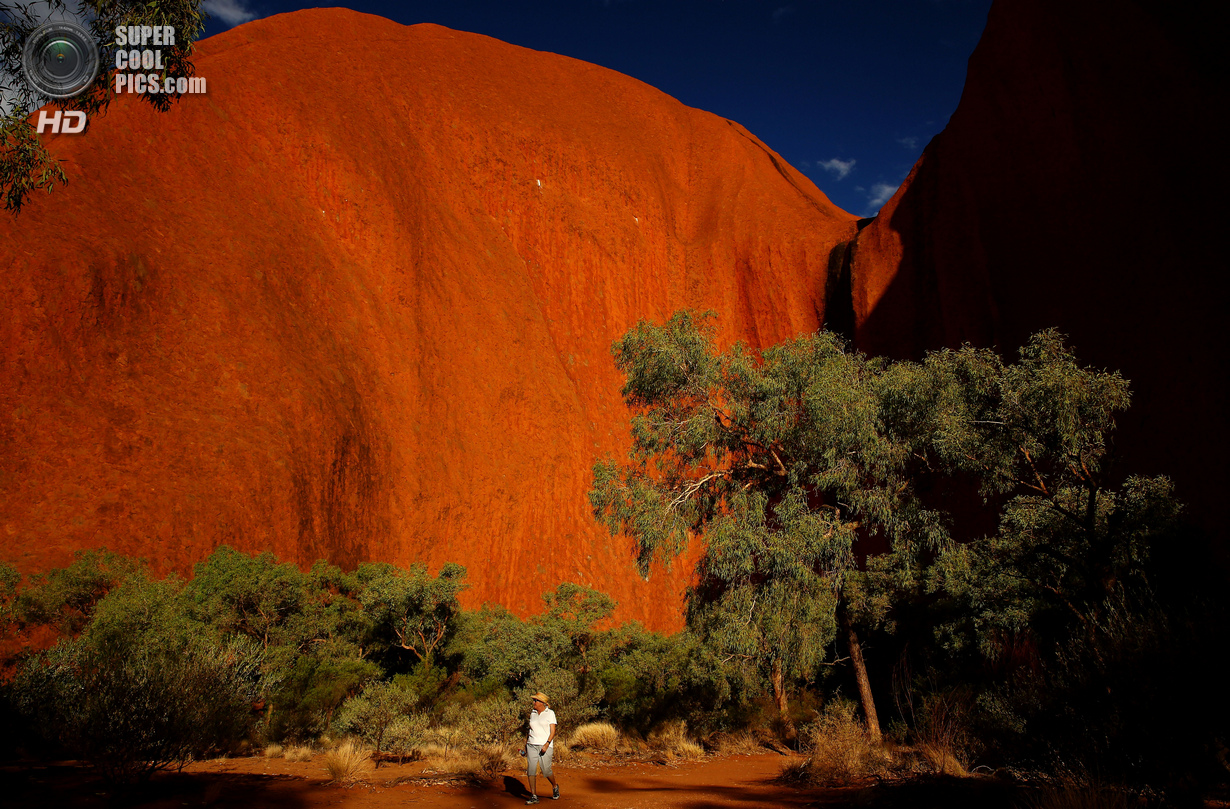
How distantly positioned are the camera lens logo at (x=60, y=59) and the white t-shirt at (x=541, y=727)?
9.06 meters

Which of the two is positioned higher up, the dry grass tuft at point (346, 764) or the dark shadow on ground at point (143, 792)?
the dark shadow on ground at point (143, 792)

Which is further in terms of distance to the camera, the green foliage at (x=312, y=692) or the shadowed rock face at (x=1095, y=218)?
the shadowed rock face at (x=1095, y=218)

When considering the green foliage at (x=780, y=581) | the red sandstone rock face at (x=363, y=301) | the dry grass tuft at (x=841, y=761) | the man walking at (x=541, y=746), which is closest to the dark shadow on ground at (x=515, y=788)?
the man walking at (x=541, y=746)

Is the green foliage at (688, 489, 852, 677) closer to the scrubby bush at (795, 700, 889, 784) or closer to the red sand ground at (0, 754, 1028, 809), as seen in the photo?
the scrubby bush at (795, 700, 889, 784)

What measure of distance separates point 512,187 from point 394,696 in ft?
99.9

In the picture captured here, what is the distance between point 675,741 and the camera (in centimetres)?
1228

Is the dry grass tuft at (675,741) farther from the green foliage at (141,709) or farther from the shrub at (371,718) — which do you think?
the green foliage at (141,709)

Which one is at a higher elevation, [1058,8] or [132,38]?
[1058,8]

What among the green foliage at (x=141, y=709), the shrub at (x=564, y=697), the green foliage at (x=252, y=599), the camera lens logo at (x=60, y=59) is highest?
the camera lens logo at (x=60, y=59)

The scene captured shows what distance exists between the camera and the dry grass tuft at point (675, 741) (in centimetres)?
1146

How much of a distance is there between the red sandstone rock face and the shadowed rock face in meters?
9.96

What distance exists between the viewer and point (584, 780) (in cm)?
853

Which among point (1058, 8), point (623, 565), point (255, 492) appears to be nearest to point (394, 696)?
point (255, 492)

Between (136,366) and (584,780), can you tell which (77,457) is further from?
(584,780)
